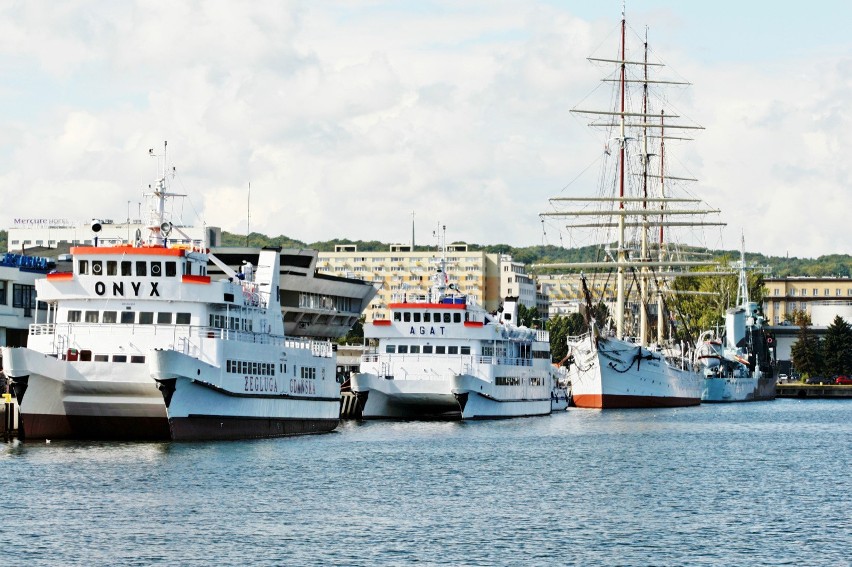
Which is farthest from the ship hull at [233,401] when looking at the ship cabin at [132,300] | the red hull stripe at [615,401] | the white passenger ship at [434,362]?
the red hull stripe at [615,401]

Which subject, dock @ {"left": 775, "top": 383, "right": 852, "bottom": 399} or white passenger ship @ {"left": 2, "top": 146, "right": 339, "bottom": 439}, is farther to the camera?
dock @ {"left": 775, "top": 383, "right": 852, "bottom": 399}

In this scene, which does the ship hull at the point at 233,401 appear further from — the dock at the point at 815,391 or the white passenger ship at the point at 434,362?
the dock at the point at 815,391

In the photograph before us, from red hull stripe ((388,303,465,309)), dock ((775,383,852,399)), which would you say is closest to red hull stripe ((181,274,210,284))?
red hull stripe ((388,303,465,309))

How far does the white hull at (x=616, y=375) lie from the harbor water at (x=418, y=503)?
47136mm

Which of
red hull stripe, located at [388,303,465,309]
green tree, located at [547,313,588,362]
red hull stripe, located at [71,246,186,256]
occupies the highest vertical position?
green tree, located at [547,313,588,362]

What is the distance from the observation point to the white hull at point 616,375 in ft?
386

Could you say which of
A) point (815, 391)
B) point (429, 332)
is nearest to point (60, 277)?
point (429, 332)

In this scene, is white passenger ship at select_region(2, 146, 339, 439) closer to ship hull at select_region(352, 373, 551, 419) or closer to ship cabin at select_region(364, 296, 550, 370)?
ship hull at select_region(352, 373, 551, 419)

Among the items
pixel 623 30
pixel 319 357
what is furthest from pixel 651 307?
pixel 319 357

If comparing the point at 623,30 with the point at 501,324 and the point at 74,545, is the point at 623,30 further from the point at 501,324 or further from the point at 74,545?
the point at 74,545

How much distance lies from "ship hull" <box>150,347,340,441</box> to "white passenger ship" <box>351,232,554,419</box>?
531 inches

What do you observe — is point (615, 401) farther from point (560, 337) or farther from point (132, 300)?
point (560, 337)

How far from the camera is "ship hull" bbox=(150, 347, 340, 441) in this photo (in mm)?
55875

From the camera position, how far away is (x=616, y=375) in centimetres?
11844
